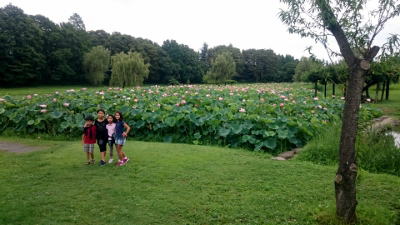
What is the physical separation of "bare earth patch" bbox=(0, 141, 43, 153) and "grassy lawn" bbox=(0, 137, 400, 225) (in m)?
1.15

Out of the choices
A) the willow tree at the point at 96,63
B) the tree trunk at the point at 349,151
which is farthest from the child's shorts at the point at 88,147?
the willow tree at the point at 96,63

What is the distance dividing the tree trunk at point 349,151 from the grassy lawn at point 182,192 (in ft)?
0.94

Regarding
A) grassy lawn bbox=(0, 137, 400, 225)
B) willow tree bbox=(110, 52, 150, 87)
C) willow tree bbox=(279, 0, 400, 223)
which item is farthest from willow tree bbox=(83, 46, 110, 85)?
willow tree bbox=(279, 0, 400, 223)

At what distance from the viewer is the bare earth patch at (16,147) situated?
844cm

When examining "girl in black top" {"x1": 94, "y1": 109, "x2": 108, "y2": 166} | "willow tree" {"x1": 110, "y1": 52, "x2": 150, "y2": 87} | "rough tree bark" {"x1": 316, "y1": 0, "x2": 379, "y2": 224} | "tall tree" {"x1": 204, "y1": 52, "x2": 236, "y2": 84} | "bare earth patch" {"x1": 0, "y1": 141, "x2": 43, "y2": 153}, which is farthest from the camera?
"tall tree" {"x1": 204, "y1": 52, "x2": 236, "y2": 84}

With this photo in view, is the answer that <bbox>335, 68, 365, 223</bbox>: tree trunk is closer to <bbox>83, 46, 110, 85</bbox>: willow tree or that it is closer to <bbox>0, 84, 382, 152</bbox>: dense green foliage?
<bbox>0, 84, 382, 152</bbox>: dense green foliage

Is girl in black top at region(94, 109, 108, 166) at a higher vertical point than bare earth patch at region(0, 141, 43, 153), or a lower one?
higher

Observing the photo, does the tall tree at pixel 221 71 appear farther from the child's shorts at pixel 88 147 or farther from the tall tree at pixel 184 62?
the child's shorts at pixel 88 147

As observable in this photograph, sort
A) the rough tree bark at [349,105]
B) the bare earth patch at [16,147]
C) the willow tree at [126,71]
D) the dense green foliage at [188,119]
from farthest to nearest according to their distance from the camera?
the willow tree at [126,71], the dense green foliage at [188,119], the bare earth patch at [16,147], the rough tree bark at [349,105]

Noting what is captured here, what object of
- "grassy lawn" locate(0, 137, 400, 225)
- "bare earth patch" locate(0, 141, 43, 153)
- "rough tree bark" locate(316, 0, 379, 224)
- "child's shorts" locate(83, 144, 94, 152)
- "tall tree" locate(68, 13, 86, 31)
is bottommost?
"bare earth patch" locate(0, 141, 43, 153)

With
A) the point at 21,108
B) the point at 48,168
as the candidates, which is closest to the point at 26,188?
the point at 48,168

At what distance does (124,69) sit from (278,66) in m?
55.0

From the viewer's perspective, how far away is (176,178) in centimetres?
566

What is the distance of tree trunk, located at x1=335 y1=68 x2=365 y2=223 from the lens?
3361mm
